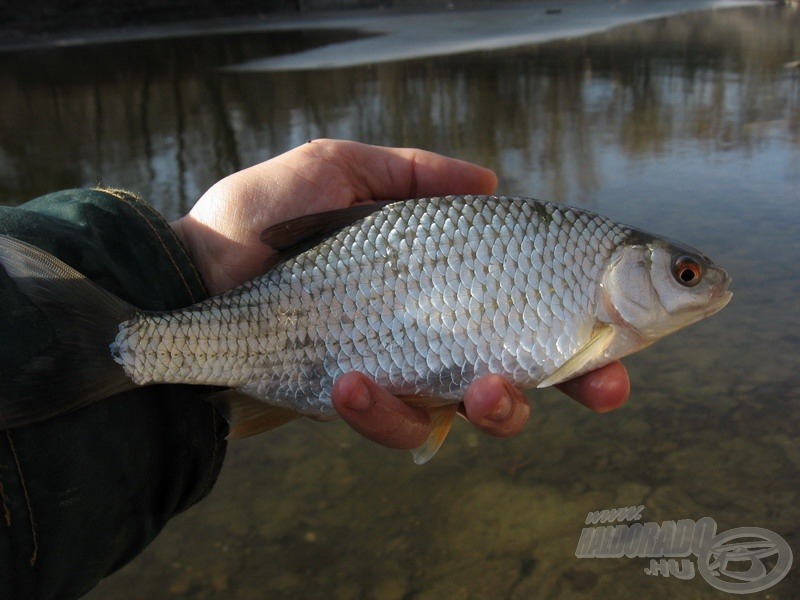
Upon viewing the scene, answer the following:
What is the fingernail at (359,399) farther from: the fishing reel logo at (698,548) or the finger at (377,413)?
the fishing reel logo at (698,548)

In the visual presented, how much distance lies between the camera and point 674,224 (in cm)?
681

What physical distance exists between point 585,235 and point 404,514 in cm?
206

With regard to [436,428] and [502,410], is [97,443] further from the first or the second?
[502,410]

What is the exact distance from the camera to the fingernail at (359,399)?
241 cm

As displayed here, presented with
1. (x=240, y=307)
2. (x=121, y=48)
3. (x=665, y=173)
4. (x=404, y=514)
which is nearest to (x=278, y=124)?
(x=665, y=173)

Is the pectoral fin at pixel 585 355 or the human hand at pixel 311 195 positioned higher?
the human hand at pixel 311 195

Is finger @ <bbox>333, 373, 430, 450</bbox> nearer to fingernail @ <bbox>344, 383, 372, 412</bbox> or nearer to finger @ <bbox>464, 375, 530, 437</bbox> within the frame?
fingernail @ <bbox>344, 383, 372, 412</bbox>

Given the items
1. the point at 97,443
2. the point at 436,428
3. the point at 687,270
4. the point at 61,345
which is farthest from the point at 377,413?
the point at 687,270

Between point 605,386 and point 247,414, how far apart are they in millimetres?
1299

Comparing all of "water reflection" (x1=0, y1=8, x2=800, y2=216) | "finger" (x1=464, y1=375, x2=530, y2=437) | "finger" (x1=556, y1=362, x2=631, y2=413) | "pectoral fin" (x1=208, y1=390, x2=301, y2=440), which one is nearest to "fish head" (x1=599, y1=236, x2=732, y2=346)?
"finger" (x1=556, y1=362, x2=631, y2=413)

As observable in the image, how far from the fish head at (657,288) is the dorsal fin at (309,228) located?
842 mm

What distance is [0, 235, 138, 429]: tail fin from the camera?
82.0 inches

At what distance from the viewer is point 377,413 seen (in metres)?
2.48

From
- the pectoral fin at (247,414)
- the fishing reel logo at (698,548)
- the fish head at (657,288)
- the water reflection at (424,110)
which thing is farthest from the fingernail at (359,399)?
the water reflection at (424,110)
